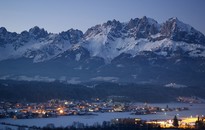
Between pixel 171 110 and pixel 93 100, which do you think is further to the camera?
pixel 93 100

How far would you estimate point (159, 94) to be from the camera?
170 meters

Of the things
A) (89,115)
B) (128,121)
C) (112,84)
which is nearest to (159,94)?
(112,84)

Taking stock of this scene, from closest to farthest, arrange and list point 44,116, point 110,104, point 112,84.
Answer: point 44,116, point 110,104, point 112,84

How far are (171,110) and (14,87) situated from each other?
48.6m

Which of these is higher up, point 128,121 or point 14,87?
point 14,87

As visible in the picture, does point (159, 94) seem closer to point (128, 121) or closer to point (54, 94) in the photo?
point (54, 94)

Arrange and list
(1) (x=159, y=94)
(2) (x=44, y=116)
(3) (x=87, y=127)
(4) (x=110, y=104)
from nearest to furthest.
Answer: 1. (3) (x=87, y=127)
2. (2) (x=44, y=116)
3. (4) (x=110, y=104)
4. (1) (x=159, y=94)

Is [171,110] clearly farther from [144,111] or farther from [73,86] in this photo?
[73,86]

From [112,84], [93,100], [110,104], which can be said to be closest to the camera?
[110,104]

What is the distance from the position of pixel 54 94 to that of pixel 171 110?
136 ft

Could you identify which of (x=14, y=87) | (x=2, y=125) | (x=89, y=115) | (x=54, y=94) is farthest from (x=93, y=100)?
(x=2, y=125)

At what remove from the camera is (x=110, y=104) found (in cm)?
14600

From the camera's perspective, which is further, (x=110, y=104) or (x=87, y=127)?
(x=110, y=104)

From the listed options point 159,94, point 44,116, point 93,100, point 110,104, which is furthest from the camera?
point 159,94
